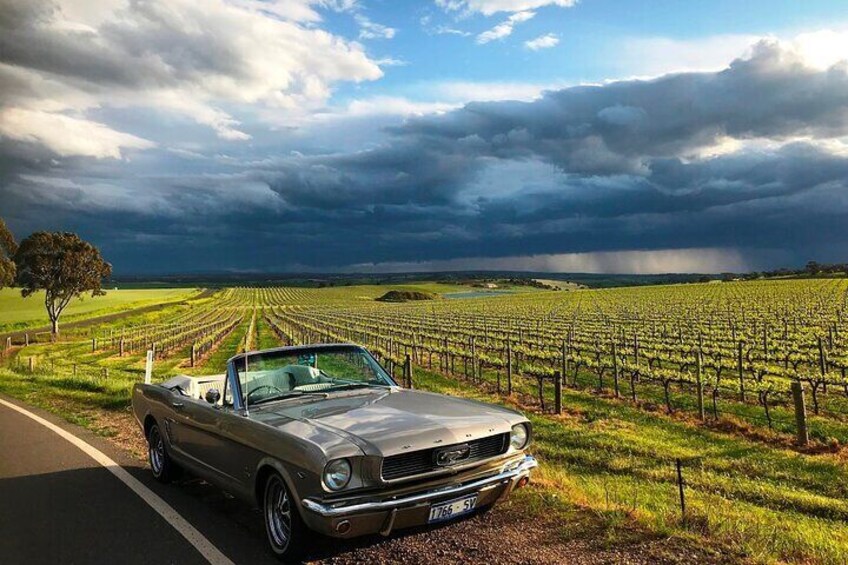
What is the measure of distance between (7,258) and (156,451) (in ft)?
182

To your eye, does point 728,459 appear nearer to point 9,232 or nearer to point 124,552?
point 124,552

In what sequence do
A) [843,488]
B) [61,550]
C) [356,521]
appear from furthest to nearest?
[843,488]
[61,550]
[356,521]

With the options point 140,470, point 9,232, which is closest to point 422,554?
point 140,470

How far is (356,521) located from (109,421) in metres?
8.91

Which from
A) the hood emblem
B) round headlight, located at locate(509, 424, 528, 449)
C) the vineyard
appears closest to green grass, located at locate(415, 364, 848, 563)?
the vineyard

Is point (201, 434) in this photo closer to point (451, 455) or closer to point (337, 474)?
point (337, 474)

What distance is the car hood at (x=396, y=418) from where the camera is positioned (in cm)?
455

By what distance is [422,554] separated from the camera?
15.5 ft

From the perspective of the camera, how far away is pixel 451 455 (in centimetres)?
471

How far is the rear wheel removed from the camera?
715 centimetres

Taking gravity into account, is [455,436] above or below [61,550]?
above

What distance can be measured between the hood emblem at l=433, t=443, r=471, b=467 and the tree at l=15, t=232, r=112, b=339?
200 feet

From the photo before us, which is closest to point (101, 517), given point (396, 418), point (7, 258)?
point (396, 418)

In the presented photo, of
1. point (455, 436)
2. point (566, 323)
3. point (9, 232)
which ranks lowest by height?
point (566, 323)
